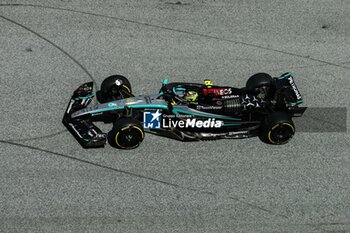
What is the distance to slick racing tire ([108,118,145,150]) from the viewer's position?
11.8 meters

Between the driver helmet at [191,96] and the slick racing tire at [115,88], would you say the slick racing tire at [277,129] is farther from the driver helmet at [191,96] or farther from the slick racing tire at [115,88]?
the slick racing tire at [115,88]

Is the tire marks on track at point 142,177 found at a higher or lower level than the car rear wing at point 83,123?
lower

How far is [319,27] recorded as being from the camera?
1669 cm

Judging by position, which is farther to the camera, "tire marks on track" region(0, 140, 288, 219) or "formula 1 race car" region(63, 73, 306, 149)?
"formula 1 race car" region(63, 73, 306, 149)

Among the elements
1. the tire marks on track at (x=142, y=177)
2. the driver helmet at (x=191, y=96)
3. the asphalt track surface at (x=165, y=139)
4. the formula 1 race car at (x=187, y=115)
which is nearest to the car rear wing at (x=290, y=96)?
the formula 1 race car at (x=187, y=115)

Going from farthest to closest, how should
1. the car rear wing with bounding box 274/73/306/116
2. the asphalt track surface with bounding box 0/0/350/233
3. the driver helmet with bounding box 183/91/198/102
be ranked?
the car rear wing with bounding box 274/73/306/116
the driver helmet with bounding box 183/91/198/102
the asphalt track surface with bounding box 0/0/350/233

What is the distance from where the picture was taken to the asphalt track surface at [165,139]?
10922 millimetres

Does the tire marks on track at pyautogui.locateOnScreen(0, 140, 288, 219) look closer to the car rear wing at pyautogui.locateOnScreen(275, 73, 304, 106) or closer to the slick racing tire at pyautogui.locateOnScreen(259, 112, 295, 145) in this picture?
the slick racing tire at pyautogui.locateOnScreen(259, 112, 295, 145)

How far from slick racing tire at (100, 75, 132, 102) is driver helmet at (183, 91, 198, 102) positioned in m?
1.29

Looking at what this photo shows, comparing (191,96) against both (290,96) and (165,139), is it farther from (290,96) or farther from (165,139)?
(290,96)

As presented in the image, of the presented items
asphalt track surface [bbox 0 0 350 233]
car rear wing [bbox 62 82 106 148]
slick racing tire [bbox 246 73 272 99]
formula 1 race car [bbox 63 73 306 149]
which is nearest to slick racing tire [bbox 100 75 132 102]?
formula 1 race car [bbox 63 73 306 149]

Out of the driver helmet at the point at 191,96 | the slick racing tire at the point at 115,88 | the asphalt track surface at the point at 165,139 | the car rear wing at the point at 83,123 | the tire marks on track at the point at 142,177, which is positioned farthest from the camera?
the slick racing tire at the point at 115,88

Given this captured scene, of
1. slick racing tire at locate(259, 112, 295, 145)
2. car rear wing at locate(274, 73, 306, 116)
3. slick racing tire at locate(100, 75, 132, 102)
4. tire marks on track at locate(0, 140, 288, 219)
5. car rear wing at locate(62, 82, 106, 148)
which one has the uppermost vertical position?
car rear wing at locate(274, 73, 306, 116)

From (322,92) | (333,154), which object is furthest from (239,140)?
(322,92)
